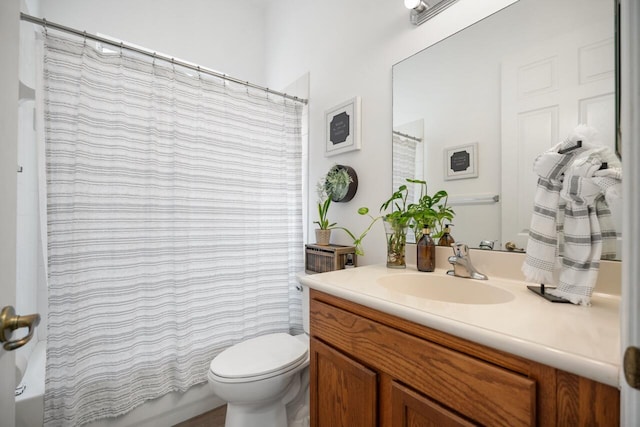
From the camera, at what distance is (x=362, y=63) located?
1.65 m

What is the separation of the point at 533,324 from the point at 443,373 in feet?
0.76

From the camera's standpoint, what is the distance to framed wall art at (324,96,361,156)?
165cm

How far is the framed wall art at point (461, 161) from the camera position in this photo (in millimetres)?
1168

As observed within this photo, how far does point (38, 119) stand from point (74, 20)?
107 cm

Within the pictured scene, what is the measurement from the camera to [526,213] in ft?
3.32

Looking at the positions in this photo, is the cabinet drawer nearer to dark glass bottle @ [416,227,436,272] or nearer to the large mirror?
dark glass bottle @ [416,227,436,272]

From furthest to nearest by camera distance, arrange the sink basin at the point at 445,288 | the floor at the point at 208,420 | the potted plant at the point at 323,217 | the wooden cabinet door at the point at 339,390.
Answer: the potted plant at the point at 323,217 → the floor at the point at 208,420 → the sink basin at the point at 445,288 → the wooden cabinet door at the point at 339,390

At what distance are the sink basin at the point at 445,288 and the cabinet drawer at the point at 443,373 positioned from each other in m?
0.23

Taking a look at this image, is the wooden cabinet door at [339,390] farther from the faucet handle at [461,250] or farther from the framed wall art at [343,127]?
the framed wall art at [343,127]

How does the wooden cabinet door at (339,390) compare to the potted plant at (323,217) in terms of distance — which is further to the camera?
the potted plant at (323,217)

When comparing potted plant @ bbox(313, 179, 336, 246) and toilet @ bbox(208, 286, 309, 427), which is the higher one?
potted plant @ bbox(313, 179, 336, 246)

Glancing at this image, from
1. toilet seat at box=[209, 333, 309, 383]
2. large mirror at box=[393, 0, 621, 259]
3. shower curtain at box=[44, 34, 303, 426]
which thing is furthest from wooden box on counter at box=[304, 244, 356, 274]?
large mirror at box=[393, 0, 621, 259]

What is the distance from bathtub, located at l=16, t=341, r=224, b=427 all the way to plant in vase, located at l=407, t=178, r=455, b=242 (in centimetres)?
155

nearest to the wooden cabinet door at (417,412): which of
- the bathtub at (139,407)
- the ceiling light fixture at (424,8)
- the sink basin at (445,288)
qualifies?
the sink basin at (445,288)
